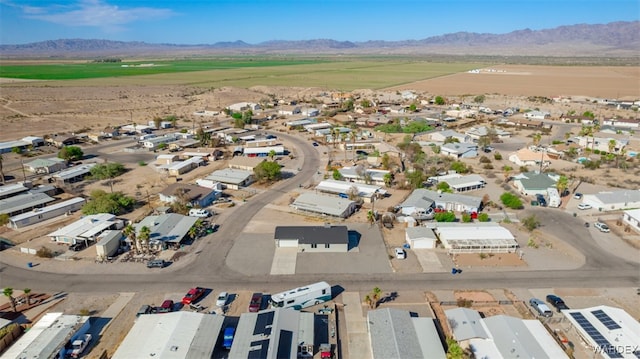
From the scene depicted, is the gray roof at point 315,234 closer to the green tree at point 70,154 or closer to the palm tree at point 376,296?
the palm tree at point 376,296

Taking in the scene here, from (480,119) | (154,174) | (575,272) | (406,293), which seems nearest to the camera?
(406,293)

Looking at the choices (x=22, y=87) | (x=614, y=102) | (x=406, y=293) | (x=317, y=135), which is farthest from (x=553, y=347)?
(x=22, y=87)

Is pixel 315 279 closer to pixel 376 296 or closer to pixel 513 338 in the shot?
pixel 376 296

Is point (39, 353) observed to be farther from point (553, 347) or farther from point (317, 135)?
point (317, 135)

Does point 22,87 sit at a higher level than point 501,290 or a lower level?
higher

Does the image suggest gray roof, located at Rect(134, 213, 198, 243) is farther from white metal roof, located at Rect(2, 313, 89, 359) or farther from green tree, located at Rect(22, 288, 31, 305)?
white metal roof, located at Rect(2, 313, 89, 359)

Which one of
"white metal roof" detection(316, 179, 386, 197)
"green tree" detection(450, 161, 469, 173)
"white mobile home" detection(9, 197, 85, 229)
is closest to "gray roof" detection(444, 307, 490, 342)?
"white metal roof" detection(316, 179, 386, 197)

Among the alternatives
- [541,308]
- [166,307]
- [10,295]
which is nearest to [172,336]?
[166,307]
